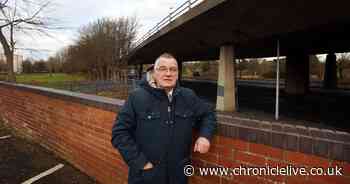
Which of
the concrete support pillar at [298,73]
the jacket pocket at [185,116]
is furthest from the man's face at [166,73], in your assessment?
the concrete support pillar at [298,73]

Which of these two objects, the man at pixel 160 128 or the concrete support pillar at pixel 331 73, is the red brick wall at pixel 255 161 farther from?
the concrete support pillar at pixel 331 73

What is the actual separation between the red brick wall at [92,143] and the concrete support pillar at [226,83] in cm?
1367

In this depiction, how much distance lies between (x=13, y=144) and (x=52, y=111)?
5.90 feet

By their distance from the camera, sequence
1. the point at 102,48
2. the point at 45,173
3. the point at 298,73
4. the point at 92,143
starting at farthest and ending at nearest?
the point at 102,48 < the point at 298,73 < the point at 45,173 < the point at 92,143

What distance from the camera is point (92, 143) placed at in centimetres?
453

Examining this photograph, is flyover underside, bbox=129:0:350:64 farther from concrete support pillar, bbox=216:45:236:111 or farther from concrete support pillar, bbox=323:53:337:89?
concrete support pillar, bbox=323:53:337:89

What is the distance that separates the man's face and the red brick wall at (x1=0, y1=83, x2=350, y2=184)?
0.67 m

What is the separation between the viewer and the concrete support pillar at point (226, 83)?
19.8 meters

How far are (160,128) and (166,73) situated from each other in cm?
46

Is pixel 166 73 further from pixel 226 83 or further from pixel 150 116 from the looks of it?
pixel 226 83

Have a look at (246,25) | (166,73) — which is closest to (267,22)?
(246,25)

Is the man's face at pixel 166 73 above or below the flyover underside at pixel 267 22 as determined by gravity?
below

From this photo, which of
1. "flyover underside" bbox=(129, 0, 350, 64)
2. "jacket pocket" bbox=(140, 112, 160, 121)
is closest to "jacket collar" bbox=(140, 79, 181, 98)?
"jacket pocket" bbox=(140, 112, 160, 121)

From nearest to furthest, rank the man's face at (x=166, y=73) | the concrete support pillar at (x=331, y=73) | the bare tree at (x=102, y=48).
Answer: the man's face at (x=166, y=73), the concrete support pillar at (x=331, y=73), the bare tree at (x=102, y=48)
